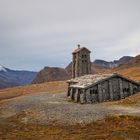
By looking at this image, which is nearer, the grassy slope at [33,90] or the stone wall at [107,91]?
the stone wall at [107,91]

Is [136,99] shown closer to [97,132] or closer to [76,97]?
[76,97]

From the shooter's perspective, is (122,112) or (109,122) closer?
(109,122)

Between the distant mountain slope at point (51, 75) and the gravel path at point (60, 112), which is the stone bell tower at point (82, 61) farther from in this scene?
the distant mountain slope at point (51, 75)

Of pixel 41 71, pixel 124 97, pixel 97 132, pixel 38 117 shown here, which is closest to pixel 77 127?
pixel 97 132

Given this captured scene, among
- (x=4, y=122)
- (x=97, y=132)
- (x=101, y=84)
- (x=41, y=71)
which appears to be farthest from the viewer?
(x=41, y=71)

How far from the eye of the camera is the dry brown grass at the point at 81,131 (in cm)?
3117

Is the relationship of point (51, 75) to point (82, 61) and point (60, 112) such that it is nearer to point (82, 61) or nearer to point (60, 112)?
point (82, 61)

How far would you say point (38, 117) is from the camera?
4019 cm

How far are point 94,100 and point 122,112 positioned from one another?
1054 cm

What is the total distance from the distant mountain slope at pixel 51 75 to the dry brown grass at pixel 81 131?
9855 cm

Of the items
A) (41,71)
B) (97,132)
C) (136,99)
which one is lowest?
(97,132)

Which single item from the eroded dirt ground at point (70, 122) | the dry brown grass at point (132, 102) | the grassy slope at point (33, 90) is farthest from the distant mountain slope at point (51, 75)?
the eroded dirt ground at point (70, 122)

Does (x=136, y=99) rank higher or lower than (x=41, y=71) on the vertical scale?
lower

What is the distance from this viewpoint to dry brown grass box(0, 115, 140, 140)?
1227 inches
